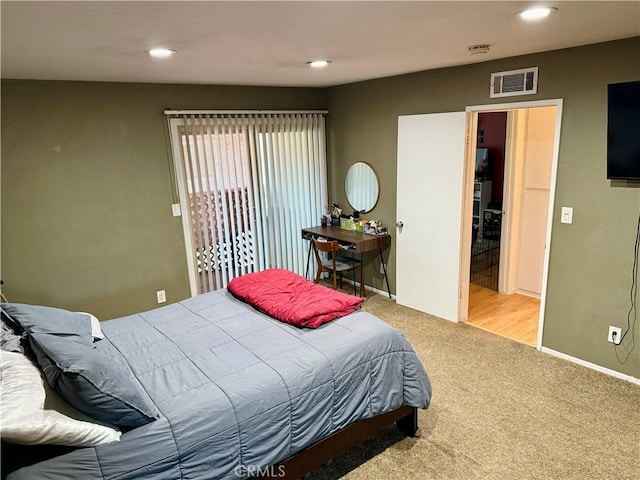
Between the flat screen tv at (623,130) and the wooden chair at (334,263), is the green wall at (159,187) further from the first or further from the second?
the wooden chair at (334,263)

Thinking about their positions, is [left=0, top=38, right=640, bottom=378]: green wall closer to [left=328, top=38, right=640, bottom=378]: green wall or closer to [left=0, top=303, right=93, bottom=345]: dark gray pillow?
[left=328, top=38, right=640, bottom=378]: green wall

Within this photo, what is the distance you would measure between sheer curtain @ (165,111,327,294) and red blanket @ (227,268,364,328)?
1.32m

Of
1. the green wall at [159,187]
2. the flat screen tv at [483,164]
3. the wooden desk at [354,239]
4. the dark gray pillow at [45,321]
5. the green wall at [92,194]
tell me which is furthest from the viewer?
the flat screen tv at [483,164]

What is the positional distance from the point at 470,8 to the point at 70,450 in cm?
247

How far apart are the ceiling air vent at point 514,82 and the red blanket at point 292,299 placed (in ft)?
6.88

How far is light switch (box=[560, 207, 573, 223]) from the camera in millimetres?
3184

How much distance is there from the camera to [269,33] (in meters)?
2.16

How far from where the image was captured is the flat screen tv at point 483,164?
643 centimetres

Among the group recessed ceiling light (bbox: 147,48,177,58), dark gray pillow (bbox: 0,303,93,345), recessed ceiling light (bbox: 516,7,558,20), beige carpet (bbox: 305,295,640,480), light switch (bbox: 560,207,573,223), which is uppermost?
recessed ceiling light (bbox: 147,48,177,58)

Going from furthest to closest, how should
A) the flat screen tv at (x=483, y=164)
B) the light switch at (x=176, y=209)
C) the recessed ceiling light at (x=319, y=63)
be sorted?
the flat screen tv at (x=483, y=164), the light switch at (x=176, y=209), the recessed ceiling light at (x=319, y=63)

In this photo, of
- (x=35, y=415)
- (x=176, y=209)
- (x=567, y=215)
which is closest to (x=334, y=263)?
(x=176, y=209)

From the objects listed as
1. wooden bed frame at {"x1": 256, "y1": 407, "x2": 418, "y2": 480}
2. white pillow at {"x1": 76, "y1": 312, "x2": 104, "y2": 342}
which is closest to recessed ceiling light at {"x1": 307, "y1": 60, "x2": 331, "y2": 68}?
white pillow at {"x1": 76, "y1": 312, "x2": 104, "y2": 342}

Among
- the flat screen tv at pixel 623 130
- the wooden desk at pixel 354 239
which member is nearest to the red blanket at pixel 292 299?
the wooden desk at pixel 354 239

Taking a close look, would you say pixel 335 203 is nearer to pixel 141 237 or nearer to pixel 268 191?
pixel 268 191
